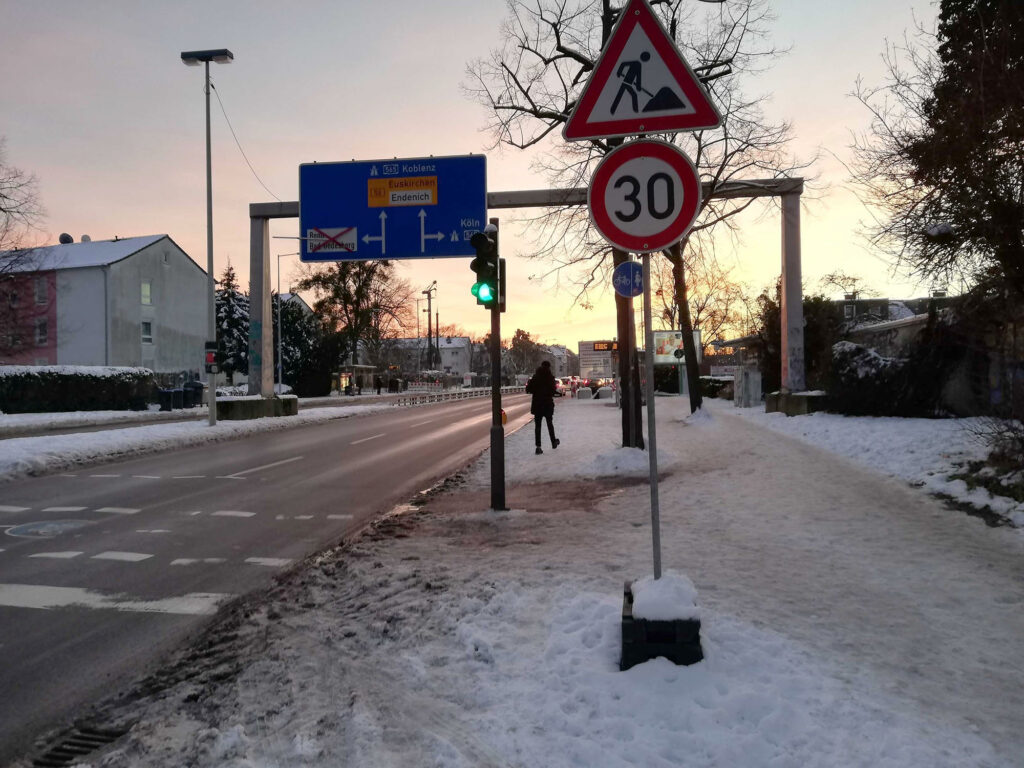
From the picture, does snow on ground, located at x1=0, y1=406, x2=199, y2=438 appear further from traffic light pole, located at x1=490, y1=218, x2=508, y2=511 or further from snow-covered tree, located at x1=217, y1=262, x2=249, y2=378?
snow-covered tree, located at x1=217, y1=262, x2=249, y2=378

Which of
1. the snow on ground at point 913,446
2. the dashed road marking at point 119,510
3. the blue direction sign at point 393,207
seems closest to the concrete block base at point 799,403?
the snow on ground at point 913,446

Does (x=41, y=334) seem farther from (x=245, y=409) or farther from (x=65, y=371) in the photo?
(x=245, y=409)

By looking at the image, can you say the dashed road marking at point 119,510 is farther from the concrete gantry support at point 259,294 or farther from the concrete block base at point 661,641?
the concrete gantry support at point 259,294

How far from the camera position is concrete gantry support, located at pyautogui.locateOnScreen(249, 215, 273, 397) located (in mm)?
21031

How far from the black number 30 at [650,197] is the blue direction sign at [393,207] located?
11620 mm

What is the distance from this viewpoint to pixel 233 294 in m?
63.6

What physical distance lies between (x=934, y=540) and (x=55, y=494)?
1128 cm

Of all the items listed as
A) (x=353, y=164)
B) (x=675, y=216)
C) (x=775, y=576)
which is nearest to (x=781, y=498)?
(x=775, y=576)

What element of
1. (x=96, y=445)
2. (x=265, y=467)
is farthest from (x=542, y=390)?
(x=96, y=445)

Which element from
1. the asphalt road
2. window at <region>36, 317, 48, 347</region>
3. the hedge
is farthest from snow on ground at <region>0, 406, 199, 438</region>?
window at <region>36, 317, 48, 347</region>

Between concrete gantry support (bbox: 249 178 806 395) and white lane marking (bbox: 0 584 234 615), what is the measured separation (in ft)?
42.4

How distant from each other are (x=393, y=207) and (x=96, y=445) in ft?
27.5

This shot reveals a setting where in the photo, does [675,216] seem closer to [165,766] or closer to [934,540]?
[165,766]

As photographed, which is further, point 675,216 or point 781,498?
point 781,498
